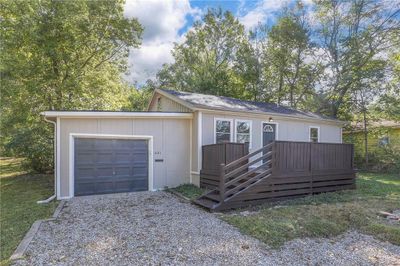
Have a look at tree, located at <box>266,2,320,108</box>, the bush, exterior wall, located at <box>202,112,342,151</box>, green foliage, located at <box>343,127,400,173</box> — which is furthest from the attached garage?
tree, located at <box>266,2,320,108</box>

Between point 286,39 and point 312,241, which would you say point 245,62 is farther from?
point 312,241

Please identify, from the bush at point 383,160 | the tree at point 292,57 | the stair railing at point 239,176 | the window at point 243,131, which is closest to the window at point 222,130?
the window at point 243,131

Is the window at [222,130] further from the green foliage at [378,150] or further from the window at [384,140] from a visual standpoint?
the window at [384,140]

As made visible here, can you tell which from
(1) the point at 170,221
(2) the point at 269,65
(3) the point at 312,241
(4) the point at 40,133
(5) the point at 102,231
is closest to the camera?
(3) the point at 312,241

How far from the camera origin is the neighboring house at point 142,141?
8.02 meters

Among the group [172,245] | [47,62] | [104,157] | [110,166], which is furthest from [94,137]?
[47,62]

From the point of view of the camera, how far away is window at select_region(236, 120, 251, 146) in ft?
32.9

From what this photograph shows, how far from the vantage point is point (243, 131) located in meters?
10.2

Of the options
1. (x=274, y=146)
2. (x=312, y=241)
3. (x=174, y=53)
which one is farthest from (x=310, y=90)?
(x=312, y=241)

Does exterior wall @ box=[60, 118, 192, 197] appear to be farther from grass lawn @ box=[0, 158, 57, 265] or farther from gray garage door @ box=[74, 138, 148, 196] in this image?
grass lawn @ box=[0, 158, 57, 265]

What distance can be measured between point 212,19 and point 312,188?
20991 mm

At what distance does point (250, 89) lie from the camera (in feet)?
74.9

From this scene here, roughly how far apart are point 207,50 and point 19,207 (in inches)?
845

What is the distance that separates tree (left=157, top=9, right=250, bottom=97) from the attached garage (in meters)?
15.3
